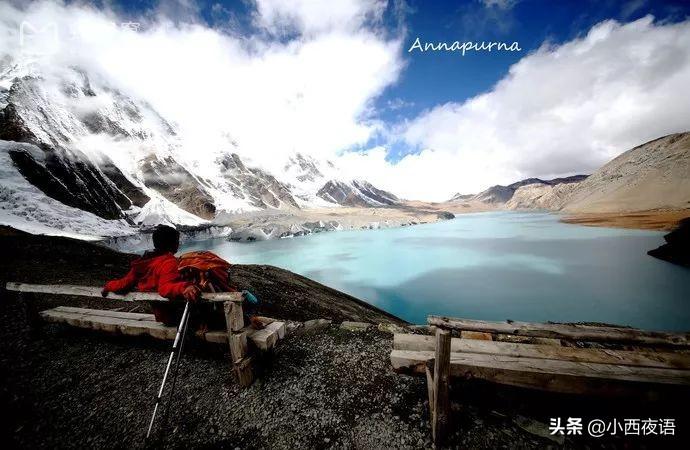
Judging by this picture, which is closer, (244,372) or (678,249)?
(244,372)

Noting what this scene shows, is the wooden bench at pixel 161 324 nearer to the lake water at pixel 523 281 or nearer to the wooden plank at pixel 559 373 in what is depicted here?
the wooden plank at pixel 559 373

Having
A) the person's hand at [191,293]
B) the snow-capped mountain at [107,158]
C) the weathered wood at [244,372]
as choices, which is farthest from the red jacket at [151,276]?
the snow-capped mountain at [107,158]

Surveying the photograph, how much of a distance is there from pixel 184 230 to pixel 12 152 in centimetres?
2884

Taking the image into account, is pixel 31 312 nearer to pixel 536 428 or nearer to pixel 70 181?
pixel 536 428

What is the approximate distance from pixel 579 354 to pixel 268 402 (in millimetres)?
3987

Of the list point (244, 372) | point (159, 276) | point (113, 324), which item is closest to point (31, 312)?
point (113, 324)

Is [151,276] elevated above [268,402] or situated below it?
above

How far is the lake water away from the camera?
17.8m

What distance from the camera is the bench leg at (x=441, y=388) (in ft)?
8.88

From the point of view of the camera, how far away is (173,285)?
11.9ft

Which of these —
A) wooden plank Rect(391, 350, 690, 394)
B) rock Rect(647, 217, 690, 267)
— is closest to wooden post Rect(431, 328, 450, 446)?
wooden plank Rect(391, 350, 690, 394)

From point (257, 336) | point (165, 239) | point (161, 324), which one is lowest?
point (161, 324)

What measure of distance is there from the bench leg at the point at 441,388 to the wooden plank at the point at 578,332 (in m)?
0.52

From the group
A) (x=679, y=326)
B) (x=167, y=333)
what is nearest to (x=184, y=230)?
(x=167, y=333)
